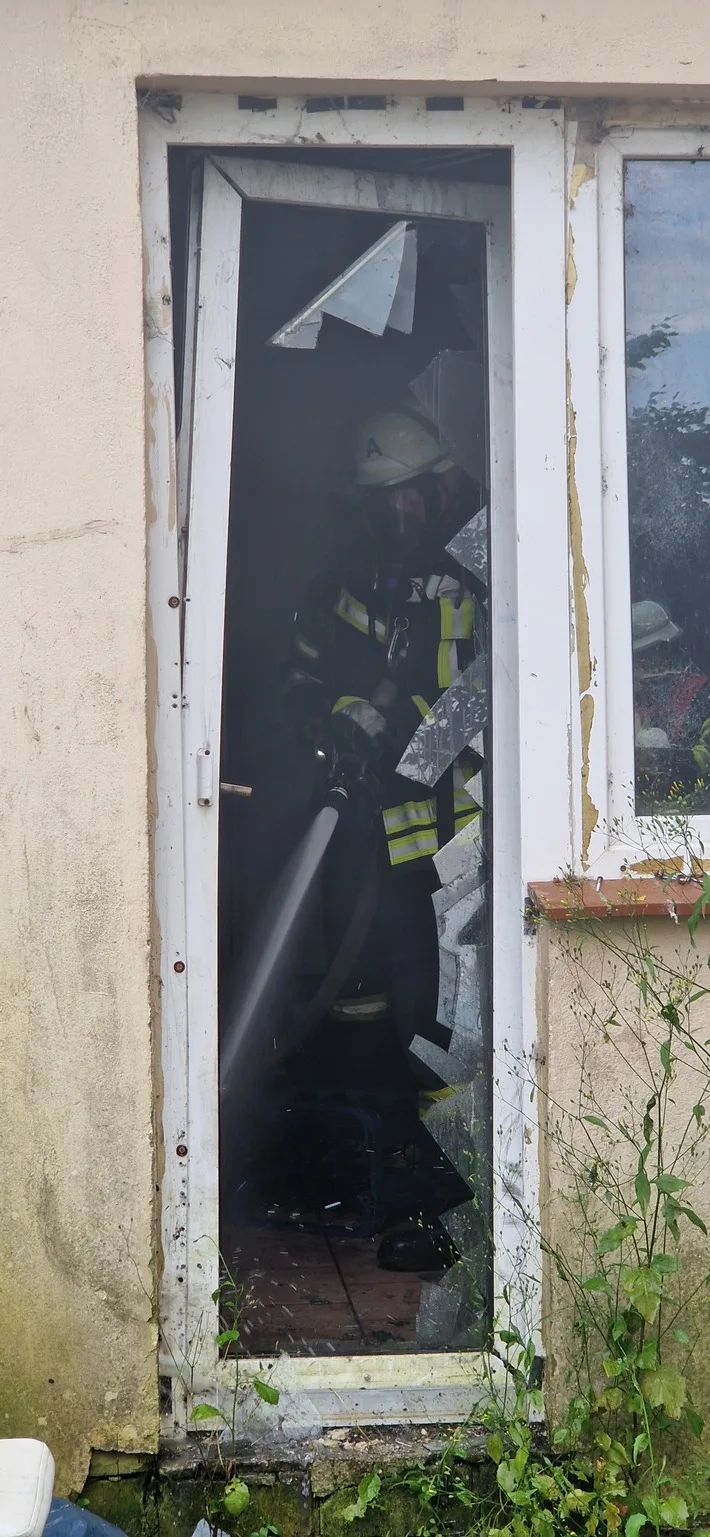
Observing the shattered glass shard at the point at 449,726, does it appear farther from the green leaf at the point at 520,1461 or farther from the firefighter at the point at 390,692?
the green leaf at the point at 520,1461

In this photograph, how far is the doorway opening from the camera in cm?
293

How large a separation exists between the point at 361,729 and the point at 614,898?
Answer: 1.40 metres

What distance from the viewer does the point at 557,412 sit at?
2.71m

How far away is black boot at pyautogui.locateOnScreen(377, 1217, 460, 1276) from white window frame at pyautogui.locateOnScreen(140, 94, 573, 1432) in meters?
0.54

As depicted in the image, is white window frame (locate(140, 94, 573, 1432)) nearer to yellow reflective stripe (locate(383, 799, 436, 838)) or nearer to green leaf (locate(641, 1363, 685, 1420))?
green leaf (locate(641, 1363, 685, 1420))

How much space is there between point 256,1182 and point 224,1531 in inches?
35.5

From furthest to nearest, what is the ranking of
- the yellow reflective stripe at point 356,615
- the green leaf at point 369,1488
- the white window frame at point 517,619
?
the yellow reflective stripe at point 356,615 → the white window frame at point 517,619 → the green leaf at point 369,1488

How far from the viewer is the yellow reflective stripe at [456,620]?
3.19m

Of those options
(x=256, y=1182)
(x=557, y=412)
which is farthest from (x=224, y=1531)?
(x=557, y=412)

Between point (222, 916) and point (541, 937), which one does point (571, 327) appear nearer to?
point (541, 937)

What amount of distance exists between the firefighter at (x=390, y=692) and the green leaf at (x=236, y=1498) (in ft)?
3.18

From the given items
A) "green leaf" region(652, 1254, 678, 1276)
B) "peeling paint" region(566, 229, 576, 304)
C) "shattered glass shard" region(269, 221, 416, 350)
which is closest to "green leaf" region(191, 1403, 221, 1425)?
"green leaf" region(652, 1254, 678, 1276)

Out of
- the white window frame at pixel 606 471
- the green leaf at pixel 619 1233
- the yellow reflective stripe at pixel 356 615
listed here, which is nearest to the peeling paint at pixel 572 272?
the white window frame at pixel 606 471

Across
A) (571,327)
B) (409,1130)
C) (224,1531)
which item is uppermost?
(571,327)
